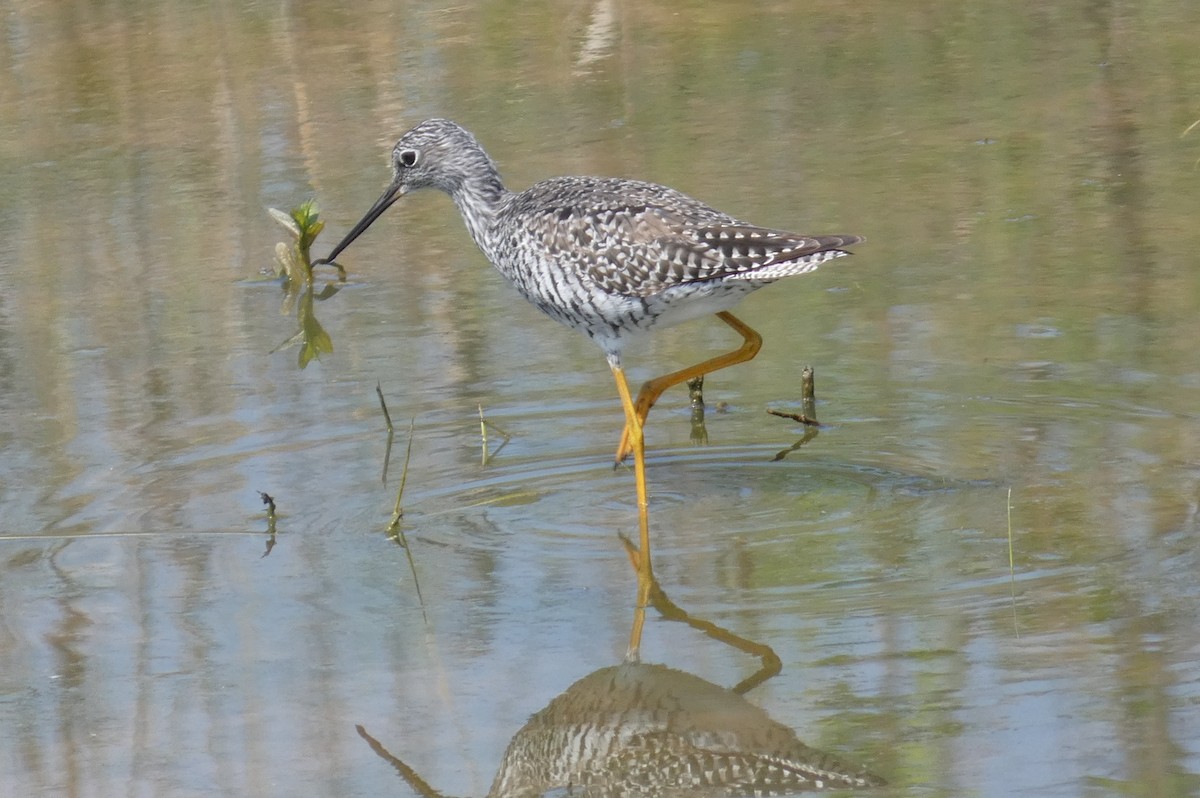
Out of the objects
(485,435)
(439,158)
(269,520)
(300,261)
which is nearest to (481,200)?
(439,158)

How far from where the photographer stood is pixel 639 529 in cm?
632

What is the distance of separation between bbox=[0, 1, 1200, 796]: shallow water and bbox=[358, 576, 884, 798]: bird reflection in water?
0.26 feet

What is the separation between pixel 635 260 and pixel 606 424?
1.06 m

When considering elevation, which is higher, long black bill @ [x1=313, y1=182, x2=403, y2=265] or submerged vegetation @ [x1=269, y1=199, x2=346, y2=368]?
long black bill @ [x1=313, y1=182, x2=403, y2=265]

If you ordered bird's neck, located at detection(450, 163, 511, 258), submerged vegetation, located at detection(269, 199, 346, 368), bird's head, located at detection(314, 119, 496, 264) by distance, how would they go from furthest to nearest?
submerged vegetation, located at detection(269, 199, 346, 368) < bird's head, located at detection(314, 119, 496, 264) < bird's neck, located at detection(450, 163, 511, 258)

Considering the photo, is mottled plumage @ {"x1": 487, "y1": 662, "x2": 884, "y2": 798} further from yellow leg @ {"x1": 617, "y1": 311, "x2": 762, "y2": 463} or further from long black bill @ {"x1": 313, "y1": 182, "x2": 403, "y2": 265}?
long black bill @ {"x1": 313, "y1": 182, "x2": 403, "y2": 265}

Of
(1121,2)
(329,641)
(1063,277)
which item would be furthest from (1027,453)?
(1121,2)

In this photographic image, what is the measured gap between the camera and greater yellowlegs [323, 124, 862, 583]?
643cm

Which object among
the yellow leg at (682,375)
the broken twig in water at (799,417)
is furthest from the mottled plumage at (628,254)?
the broken twig in water at (799,417)

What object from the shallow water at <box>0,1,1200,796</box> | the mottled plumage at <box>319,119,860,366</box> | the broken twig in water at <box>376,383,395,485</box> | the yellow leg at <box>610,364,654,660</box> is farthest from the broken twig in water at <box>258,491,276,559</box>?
the mottled plumage at <box>319,119,860,366</box>

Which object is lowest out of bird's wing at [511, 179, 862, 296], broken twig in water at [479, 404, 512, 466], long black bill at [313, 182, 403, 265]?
broken twig in water at [479, 404, 512, 466]

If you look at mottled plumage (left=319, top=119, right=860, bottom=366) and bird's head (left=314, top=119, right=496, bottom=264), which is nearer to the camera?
mottled plumage (left=319, top=119, right=860, bottom=366)

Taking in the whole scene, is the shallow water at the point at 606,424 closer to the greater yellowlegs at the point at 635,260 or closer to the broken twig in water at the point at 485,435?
the broken twig in water at the point at 485,435

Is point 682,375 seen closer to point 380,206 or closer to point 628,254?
point 628,254
